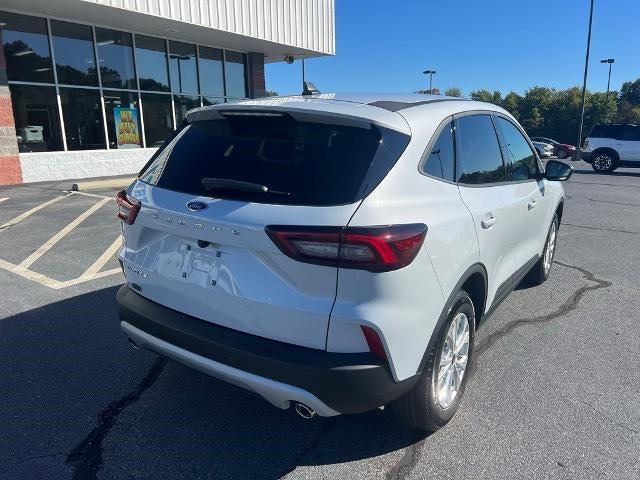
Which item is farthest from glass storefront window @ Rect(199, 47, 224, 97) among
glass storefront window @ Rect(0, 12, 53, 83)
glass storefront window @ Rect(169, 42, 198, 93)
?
glass storefront window @ Rect(0, 12, 53, 83)

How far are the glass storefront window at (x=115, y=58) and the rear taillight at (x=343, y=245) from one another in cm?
1408

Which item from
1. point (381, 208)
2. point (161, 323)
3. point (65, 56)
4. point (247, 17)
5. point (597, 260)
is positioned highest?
Result: point (247, 17)

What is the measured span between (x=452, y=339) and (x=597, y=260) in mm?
4343

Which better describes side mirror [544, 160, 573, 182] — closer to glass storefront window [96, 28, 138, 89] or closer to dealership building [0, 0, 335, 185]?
dealership building [0, 0, 335, 185]

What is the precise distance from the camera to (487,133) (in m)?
3.43

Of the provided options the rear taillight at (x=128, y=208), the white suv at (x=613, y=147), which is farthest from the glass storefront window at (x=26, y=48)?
the white suv at (x=613, y=147)

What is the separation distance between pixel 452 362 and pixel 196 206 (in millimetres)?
1638

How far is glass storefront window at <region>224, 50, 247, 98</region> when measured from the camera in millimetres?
17812

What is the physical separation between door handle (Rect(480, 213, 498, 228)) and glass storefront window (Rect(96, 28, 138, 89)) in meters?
13.8

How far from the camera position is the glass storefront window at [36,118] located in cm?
1238

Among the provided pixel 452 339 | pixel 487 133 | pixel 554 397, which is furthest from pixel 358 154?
pixel 554 397

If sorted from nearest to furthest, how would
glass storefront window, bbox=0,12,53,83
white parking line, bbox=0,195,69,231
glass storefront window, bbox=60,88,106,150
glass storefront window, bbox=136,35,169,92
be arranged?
white parking line, bbox=0,195,69,231, glass storefront window, bbox=0,12,53,83, glass storefront window, bbox=60,88,106,150, glass storefront window, bbox=136,35,169,92

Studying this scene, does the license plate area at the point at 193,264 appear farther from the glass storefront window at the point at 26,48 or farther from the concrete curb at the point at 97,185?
the glass storefront window at the point at 26,48

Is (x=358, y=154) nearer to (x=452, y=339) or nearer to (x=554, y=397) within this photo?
(x=452, y=339)
